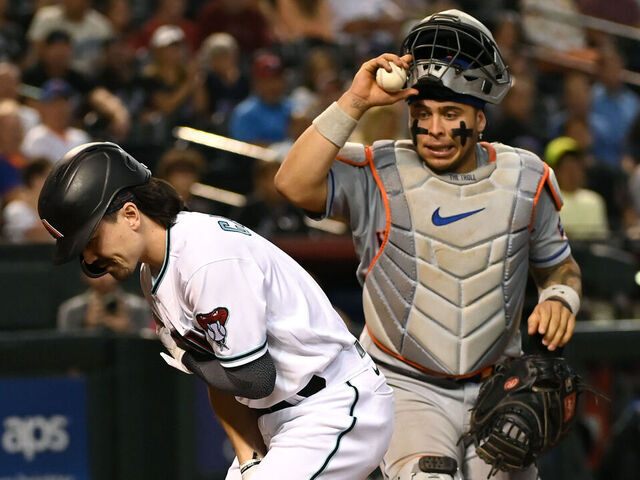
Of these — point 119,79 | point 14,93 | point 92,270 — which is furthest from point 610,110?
point 92,270

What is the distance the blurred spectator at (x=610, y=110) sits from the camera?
36.2 ft

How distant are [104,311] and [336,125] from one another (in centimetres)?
323

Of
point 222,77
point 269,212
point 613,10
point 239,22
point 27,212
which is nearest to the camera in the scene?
point 27,212

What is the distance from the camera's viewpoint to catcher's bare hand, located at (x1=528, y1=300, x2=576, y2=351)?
396 cm

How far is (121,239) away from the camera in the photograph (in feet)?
10.4

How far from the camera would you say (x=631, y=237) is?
26.9 feet

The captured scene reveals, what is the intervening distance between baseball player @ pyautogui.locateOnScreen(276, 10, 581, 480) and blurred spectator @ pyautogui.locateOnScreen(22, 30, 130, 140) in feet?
17.5

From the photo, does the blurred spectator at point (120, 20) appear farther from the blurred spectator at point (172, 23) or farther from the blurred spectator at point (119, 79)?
the blurred spectator at point (119, 79)

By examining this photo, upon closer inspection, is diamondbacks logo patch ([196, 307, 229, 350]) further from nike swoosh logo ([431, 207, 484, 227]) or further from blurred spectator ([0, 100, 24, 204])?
blurred spectator ([0, 100, 24, 204])

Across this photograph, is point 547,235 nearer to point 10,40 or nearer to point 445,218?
point 445,218

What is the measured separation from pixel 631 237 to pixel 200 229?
5613 millimetres

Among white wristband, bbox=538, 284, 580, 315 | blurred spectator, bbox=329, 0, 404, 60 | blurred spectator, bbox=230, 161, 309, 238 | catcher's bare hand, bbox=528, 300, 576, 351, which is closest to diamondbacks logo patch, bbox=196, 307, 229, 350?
catcher's bare hand, bbox=528, 300, 576, 351

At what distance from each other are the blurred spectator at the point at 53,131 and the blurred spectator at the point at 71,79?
0.36 metres

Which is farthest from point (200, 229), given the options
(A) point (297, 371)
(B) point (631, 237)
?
(B) point (631, 237)
